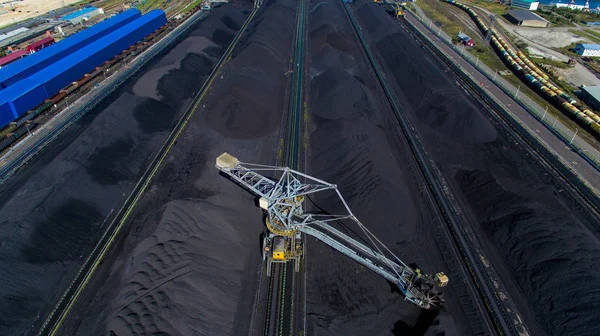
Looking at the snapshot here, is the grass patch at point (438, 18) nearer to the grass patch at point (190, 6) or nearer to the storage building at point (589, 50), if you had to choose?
the storage building at point (589, 50)

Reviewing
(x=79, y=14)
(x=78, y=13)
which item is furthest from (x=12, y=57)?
(x=78, y=13)

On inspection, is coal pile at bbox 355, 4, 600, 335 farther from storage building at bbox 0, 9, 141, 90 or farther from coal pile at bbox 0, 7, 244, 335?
storage building at bbox 0, 9, 141, 90

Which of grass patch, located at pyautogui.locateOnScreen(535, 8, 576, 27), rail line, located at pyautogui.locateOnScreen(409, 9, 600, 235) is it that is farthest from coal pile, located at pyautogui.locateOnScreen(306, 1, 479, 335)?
grass patch, located at pyautogui.locateOnScreen(535, 8, 576, 27)

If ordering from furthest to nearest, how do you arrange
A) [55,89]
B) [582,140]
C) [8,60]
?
[8,60] < [55,89] < [582,140]

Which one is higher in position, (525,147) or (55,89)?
(55,89)

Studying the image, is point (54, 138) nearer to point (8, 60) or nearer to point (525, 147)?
point (8, 60)

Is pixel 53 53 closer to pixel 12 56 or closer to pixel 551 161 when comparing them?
pixel 12 56

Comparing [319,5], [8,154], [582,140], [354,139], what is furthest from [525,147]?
[319,5]
